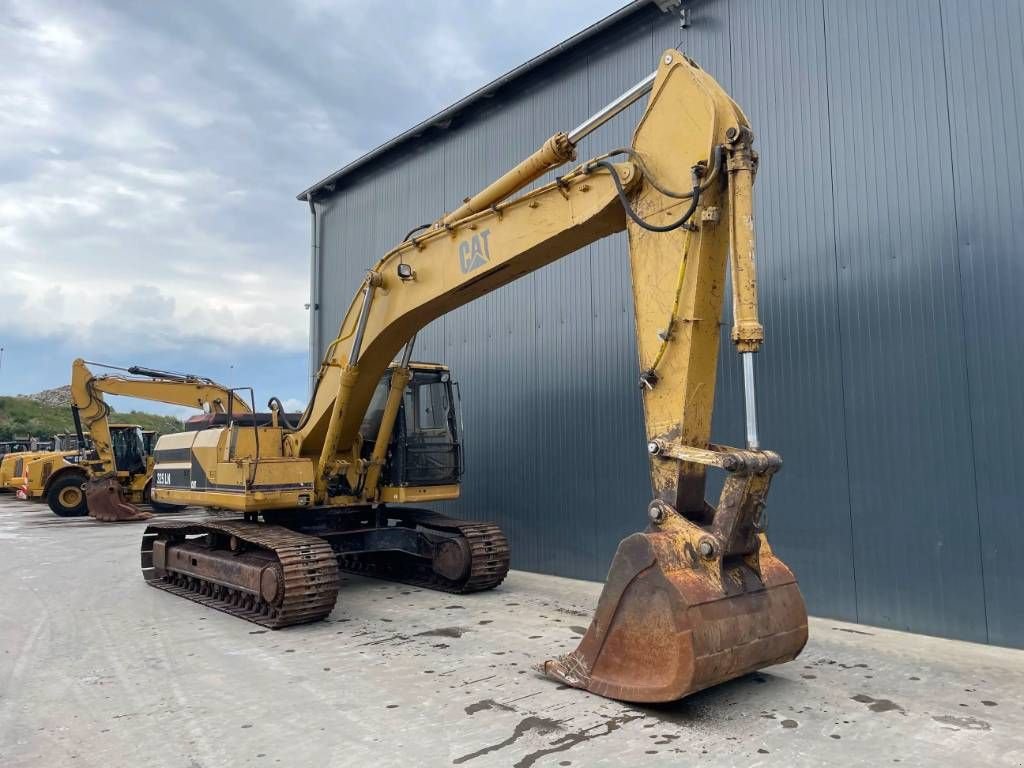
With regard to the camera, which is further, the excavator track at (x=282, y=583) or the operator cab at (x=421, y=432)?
the operator cab at (x=421, y=432)

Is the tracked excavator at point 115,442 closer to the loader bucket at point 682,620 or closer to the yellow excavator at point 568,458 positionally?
the yellow excavator at point 568,458

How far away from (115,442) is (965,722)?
20.9 meters

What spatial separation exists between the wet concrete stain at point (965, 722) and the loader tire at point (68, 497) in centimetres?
2122

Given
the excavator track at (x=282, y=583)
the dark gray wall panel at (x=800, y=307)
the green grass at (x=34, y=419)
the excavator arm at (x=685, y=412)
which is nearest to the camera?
the excavator arm at (x=685, y=412)

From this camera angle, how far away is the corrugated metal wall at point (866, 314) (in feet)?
21.4

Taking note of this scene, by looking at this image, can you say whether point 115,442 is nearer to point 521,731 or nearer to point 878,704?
point 521,731

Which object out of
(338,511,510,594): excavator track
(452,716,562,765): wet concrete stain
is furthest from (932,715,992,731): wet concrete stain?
(338,511,510,594): excavator track

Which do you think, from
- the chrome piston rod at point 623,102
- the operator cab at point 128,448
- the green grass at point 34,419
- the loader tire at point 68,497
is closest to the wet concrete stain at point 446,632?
the chrome piston rod at point 623,102

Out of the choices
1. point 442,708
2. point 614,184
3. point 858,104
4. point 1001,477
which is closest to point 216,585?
point 442,708

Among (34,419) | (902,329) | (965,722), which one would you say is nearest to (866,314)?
(902,329)

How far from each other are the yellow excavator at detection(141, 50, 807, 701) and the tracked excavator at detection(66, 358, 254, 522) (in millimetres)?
8057

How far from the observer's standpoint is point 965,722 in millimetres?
4539

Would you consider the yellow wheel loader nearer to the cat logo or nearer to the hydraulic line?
the cat logo

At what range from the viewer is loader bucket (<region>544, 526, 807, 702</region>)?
4.31m
